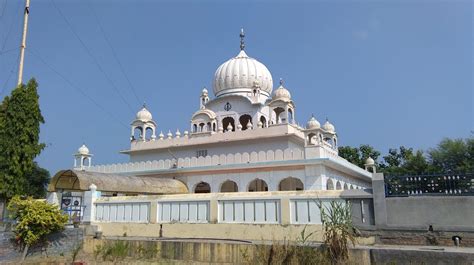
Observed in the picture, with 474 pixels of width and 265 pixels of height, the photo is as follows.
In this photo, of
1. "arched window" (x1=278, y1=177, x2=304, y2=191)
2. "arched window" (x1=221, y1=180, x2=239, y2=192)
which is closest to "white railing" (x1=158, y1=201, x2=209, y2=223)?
"arched window" (x1=221, y1=180, x2=239, y2=192)

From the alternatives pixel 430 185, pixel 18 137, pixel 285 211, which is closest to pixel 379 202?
pixel 430 185

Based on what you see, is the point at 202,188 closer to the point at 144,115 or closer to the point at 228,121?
the point at 228,121

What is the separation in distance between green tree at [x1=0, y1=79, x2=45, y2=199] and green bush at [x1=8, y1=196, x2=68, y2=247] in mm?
2877

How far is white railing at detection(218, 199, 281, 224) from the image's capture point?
34.9 feet

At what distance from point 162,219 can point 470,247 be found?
343 inches

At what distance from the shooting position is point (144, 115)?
25.8 metres

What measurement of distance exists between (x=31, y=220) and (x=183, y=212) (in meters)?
4.35

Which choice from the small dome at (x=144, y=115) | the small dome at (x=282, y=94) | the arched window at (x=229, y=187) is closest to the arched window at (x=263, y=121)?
the small dome at (x=282, y=94)

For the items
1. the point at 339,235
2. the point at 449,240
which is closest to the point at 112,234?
the point at 339,235

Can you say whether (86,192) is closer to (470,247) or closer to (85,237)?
(85,237)

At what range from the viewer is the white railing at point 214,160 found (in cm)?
1796

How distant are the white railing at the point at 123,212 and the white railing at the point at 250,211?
304 centimetres

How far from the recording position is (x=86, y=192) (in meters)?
14.1

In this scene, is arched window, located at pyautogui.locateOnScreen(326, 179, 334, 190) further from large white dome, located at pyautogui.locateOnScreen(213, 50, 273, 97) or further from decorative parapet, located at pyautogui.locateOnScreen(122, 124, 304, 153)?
large white dome, located at pyautogui.locateOnScreen(213, 50, 273, 97)
